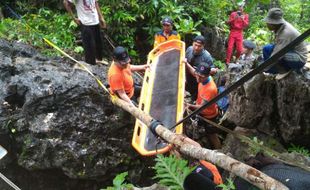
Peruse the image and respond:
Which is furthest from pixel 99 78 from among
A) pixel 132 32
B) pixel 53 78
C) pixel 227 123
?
pixel 132 32

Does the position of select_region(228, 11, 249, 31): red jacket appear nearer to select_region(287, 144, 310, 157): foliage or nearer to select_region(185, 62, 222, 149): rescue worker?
select_region(185, 62, 222, 149): rescue worker

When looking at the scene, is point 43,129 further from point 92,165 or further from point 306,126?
point 306,126

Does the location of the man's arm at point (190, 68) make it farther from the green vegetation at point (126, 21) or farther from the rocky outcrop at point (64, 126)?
the green vegetation at point (126, 21)

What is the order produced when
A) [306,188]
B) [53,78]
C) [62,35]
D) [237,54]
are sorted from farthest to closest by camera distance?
[237,54]
[62,35]
[53,78]
[306,188]

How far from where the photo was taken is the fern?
295 cm

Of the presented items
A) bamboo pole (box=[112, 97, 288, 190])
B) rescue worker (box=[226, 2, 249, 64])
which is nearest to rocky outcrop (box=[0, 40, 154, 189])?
bamboo pole (box=[112, 97, 288, 190])

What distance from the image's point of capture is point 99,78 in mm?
6949

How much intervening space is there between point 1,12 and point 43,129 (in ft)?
17.5

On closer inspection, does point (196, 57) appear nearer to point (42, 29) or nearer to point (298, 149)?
point (298, 149)

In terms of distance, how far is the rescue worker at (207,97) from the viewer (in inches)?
233

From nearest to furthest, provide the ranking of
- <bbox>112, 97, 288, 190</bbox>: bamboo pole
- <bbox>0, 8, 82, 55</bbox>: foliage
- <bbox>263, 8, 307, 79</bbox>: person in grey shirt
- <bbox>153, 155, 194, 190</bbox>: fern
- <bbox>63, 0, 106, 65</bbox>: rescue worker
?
<bbox>112, 97, 288, 190</bbox>: bamboo pole < <bbox>153, 155, 194, 190</bbox>: fern < <bbox>263, 8, 307, 79</bbox>: person in grey shirt < <bbox>63, 0, 106, 65</bbox>: rescue worker < <bbox>0, 8, 82, 55</bbox>: foliage

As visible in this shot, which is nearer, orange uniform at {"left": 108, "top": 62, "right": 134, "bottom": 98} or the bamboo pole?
the bamboo pole

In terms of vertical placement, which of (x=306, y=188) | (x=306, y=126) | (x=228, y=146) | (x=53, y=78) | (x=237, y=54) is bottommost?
(x=237, y=54)

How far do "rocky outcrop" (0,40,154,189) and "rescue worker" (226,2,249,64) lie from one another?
17.4ft
